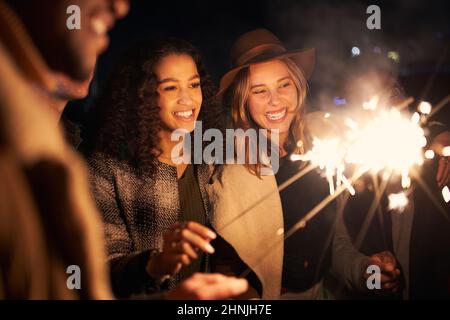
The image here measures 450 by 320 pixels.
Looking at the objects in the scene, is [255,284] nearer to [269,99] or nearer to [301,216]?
[301,216]

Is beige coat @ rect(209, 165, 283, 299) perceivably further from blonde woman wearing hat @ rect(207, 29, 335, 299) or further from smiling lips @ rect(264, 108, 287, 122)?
smiling lips @ rect(264, 108, 287, 122)

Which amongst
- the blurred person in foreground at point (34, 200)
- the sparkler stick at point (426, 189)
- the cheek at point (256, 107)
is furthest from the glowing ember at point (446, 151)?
the blurred person in foreground at point (34, 200)

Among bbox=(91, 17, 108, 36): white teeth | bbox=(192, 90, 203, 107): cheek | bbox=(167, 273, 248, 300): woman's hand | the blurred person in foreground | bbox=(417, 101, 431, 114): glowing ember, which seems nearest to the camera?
the blurred person in foreground


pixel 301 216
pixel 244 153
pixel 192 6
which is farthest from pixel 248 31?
pixel 301 216

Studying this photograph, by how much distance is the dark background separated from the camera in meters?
2.59

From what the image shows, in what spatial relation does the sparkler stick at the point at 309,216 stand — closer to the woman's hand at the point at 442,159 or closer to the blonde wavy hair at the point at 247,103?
the blonde wavy hair at the point at 247,103

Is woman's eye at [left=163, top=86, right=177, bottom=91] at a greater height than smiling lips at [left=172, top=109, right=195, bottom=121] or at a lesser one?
greater

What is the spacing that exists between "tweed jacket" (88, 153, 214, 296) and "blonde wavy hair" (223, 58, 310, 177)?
513 mm

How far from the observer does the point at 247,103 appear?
273 centimetres

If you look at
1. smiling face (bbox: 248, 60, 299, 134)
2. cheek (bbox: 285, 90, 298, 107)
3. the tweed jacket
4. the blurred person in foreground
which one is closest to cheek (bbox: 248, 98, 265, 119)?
smiling face (bbox: 248, 60, 299, 134)

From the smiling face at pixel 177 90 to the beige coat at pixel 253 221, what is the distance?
0.44 metres

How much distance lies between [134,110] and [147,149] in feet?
0.72
